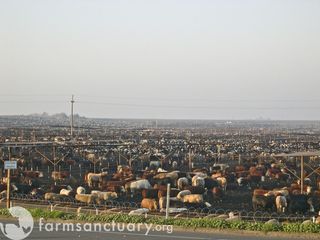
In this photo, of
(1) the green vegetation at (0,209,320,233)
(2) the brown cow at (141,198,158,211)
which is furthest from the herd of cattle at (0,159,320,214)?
(1) the green vegetation at (0,209,320,233)

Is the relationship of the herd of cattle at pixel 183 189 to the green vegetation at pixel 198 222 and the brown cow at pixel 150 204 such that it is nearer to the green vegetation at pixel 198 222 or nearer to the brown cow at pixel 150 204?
the brown cow at pixel 150 204

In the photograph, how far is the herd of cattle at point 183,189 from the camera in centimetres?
2375

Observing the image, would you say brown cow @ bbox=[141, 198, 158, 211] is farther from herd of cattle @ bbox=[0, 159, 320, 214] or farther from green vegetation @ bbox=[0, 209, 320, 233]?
green vegetation @ bbox=[0, 209, 320, 233]

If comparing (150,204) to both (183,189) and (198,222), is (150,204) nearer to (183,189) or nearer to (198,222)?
(183,189)

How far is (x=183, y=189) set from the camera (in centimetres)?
2978

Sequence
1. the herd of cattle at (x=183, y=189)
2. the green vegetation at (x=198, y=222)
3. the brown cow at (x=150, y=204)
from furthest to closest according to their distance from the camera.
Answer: the herd of cattle at (x=183, y=189) < the brown cow at (x=150, y=204) < the green vegetation at (x=198, y=222)

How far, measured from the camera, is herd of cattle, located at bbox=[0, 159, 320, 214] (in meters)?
23.8

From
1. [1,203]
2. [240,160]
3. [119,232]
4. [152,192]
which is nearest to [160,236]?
[119,232]

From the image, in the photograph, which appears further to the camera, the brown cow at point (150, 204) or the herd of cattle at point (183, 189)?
the herd of cattle at point (183, 189)

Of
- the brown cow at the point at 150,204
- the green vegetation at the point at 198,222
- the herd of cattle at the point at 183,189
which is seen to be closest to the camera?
the green vegetation at the point at 198,222

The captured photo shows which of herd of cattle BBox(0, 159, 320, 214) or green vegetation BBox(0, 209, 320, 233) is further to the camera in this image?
herd of cattle BBox(0, 159, 320, 214)

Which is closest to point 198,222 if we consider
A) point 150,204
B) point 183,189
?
point 150,204

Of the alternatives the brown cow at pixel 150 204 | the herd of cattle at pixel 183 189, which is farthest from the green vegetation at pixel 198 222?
the brown cow at pixel 150 204

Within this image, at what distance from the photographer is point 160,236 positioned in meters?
11.6
